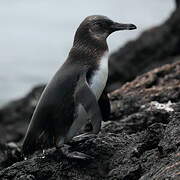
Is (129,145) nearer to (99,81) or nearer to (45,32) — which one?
(99,81)

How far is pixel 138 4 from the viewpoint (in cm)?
6756

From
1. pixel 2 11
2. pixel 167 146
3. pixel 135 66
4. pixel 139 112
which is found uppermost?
pixel 167 146

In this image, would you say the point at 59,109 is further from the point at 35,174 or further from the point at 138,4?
the point at 138,4

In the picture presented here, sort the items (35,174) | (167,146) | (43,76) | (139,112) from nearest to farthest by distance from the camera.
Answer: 1. (167,146)
2. (35,174)
3. (139,112)
4. (43,76)

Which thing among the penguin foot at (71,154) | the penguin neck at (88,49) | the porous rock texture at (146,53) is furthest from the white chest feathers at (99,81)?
the porous rock texture at (146,53)

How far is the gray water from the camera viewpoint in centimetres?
4581

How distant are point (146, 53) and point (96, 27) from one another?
24.6ft

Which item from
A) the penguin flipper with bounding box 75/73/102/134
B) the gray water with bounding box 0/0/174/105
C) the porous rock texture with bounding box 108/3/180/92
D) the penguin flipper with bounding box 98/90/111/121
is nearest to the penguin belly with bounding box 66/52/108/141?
the penguin flipper with bounding box 75/73/102/134

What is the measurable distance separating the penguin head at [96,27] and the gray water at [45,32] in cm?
2891

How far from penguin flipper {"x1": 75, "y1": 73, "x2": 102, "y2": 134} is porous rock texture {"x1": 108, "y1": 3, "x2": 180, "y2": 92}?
6597mm

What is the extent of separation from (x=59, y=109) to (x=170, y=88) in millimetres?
2735

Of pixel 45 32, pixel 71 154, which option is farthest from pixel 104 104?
Answer: pixel 45 32

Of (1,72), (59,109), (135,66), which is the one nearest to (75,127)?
(59,109)

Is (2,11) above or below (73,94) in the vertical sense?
below
